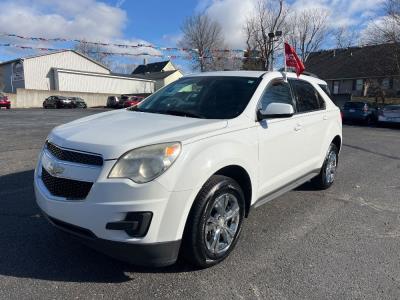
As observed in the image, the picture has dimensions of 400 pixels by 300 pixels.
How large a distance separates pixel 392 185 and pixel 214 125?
4464mm

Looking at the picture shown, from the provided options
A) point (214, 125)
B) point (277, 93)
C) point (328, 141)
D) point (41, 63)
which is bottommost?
point (328, 141)

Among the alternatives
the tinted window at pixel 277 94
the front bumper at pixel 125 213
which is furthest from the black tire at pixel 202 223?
the tinted window at pixel 277 94

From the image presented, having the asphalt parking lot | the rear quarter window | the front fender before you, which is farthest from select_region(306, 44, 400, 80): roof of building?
the front fender

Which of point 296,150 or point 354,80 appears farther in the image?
point 354,80

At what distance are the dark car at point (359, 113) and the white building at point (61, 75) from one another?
1479 inches

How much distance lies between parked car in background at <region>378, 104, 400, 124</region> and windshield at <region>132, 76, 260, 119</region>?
1862 cm

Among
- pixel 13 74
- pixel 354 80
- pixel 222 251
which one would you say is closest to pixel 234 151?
pixel 222 251

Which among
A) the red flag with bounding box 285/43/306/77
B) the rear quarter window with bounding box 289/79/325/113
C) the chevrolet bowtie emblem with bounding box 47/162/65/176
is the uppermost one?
the red flag with bounding box 285/43/306/77

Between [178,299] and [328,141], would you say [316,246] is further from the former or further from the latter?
[328,141]

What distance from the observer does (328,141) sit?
5.69 metres

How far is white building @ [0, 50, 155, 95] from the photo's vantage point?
47.9 m

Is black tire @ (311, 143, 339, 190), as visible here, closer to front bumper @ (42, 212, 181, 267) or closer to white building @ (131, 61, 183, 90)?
front bumper @ (42, 212, 181, 267)

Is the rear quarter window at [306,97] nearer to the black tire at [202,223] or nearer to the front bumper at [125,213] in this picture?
the black tire at [202,223]

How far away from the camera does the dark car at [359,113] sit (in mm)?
21953
